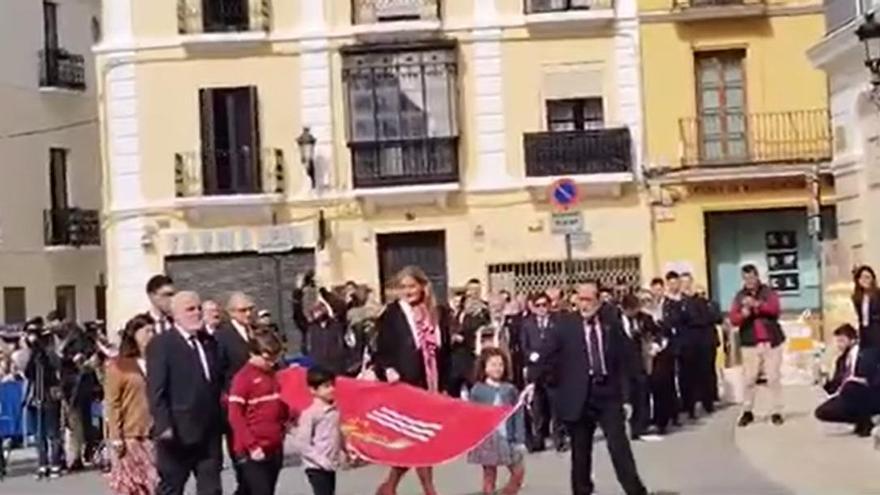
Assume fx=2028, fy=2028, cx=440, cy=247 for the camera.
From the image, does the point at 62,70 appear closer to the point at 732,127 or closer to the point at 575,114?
the point at 575,114

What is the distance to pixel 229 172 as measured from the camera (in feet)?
132

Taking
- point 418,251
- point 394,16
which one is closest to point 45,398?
point 418,251

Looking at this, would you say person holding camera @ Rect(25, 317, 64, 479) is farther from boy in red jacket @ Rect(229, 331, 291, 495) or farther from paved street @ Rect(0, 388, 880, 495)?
boy in red jacket @ Rect(229, 331, 291, 495)

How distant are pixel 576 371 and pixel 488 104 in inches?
939

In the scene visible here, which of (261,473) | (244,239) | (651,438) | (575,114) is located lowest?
(651,438)

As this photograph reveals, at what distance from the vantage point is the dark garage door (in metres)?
40.1

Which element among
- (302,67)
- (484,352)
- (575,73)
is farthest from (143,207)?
(484,352)

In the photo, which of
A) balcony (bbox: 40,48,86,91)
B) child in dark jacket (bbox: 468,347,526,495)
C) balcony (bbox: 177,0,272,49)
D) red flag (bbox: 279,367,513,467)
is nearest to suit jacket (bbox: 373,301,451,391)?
red flag (bbox: 279,367,513,467)

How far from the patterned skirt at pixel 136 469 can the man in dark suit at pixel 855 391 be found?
26.7ft

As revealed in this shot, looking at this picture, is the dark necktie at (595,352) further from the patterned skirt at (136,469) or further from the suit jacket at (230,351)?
the patterned skirt at (136,469)

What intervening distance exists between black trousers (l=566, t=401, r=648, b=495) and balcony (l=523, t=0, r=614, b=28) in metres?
23.7

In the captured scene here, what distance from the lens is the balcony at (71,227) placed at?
4647 centimetres

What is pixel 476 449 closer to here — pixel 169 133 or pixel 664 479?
pixel 664 479

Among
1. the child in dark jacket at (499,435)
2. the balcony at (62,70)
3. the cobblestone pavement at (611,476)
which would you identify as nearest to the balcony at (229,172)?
the balcony at (62,70)
